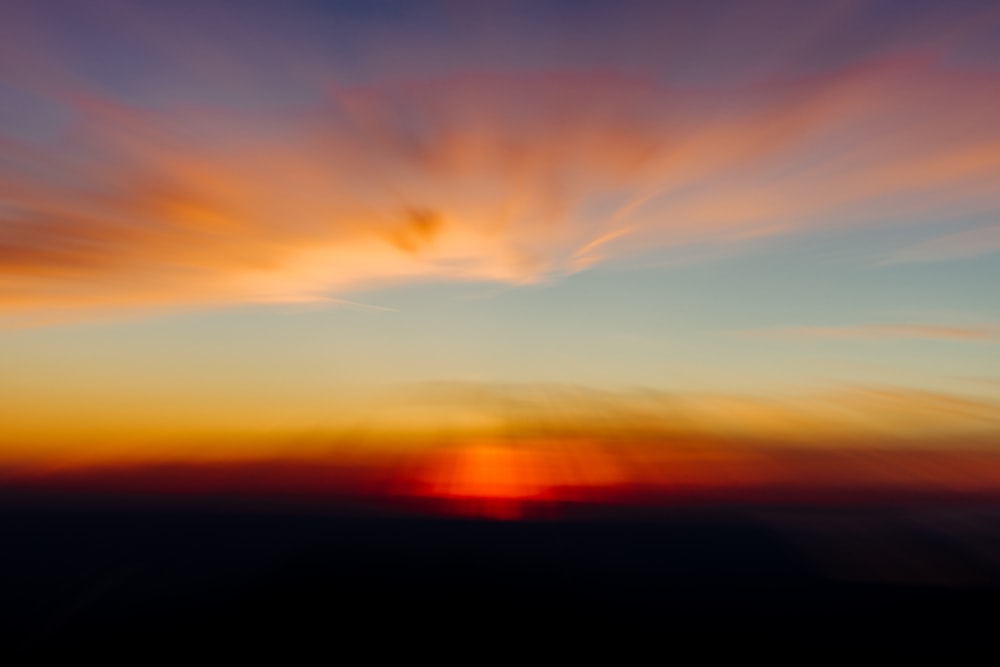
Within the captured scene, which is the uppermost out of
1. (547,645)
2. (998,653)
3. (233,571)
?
(233,571)

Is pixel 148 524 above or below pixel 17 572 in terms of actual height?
above

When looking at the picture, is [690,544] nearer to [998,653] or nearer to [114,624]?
[998,653]

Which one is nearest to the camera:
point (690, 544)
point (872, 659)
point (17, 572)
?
point (872, 659)

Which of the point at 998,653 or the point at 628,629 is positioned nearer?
the point at 998,653

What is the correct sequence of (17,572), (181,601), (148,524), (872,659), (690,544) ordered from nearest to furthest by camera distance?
1. (872,659)
2. (181,601)
3. (17,572)
4. (690,544)
5. (148,524)

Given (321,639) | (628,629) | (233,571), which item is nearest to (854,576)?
(628,629)

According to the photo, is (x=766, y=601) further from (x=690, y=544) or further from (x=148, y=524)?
(x=148, y=524)
